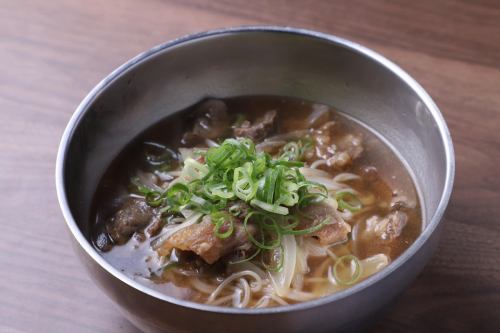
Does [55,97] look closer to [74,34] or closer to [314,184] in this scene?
[74,34]

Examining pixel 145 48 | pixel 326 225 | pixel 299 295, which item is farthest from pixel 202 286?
pixel 145 48

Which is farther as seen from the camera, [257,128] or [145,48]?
[145,48]

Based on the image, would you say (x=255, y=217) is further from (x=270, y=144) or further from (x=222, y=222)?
(x=270, y=144)

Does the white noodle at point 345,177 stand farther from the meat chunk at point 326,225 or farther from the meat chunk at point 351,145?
the meat chunk at point 326,225

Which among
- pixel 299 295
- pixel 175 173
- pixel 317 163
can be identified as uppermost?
pixel 317 163

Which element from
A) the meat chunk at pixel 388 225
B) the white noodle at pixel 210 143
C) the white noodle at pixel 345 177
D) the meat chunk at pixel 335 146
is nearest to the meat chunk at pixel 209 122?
the white noodle at pixel 210 143

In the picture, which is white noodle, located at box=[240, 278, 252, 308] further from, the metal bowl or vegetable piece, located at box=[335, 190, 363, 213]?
vegetable piece, located at box=[335, 190, 363, 213]
